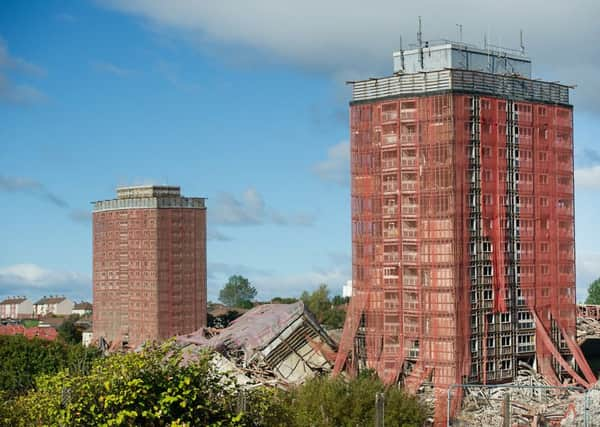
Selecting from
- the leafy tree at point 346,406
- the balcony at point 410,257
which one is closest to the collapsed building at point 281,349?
the balcony at point 410,257

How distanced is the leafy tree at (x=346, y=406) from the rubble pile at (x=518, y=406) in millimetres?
15364

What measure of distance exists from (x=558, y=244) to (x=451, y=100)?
18470 millimetres

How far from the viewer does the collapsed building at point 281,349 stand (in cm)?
8844

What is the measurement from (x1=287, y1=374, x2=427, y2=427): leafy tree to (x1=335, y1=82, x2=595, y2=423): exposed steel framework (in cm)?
1902

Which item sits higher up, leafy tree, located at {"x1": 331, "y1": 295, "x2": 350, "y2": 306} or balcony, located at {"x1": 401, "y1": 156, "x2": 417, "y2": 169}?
balcony, located at {"x1": 401, "y1": 156, "x2": 417, "y2": 169}

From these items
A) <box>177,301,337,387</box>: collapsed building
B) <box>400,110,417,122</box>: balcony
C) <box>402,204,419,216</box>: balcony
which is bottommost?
<box>177,301,337,387</box>: collapsed building

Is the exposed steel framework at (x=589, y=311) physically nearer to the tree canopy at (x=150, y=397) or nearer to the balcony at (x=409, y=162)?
the balcony at (x=409, y=162)

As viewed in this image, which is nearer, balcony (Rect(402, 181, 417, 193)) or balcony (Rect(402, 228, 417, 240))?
balcony (Rect(402, 181, 417, 193))

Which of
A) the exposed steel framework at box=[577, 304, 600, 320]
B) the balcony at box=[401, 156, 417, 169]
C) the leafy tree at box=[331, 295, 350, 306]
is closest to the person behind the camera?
the balcony at box=[401, 156, 417, 169]

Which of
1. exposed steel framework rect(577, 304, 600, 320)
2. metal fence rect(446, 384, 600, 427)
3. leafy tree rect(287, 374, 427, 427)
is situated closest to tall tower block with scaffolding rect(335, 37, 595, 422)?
metal fence rect(446, 384, 600, 427)

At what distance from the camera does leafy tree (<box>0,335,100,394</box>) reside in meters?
101

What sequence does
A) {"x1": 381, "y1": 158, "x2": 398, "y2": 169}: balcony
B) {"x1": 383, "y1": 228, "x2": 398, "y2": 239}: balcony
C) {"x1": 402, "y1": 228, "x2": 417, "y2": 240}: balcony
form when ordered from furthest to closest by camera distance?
1. {"x1": 383, "y1": 228, "x2": 398, "y2": 239}: balcony
2. {"x1": 381, "y1": 158, "x2": 398, "y2": 169}: balcony
3. {"x1": 402, "y1": 228, "x2": 417, "y2": 240}: balcony

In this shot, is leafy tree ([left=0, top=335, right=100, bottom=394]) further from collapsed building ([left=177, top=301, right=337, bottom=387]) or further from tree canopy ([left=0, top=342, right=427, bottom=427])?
tree canopy ([left=0, top=342, right=427, bottom=427])

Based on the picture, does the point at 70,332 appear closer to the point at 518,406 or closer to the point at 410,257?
the point at 410,257
